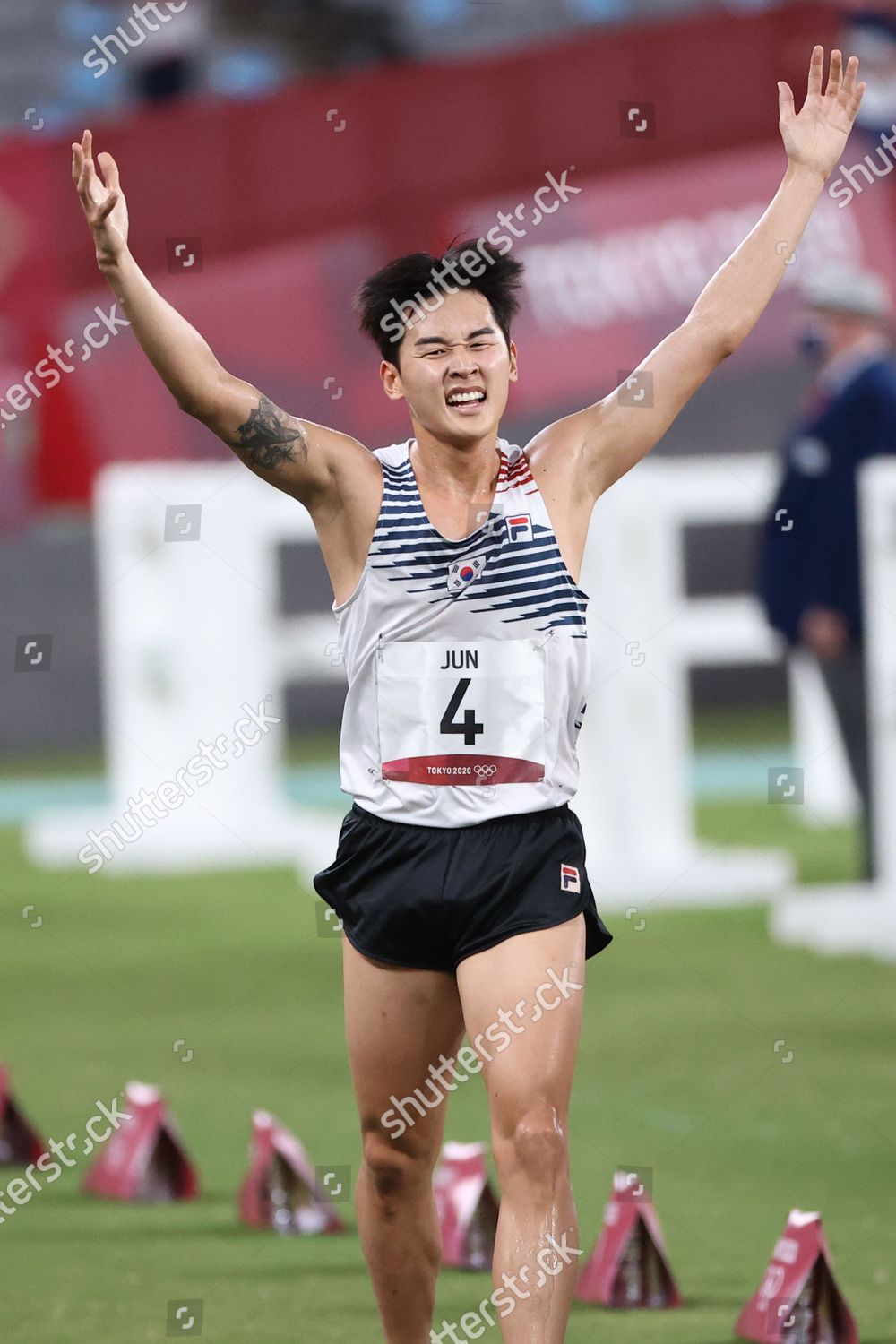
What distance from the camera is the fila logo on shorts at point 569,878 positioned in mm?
3568

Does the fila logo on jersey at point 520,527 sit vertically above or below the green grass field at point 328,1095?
above

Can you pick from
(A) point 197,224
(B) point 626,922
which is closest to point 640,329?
(A) point 197,224

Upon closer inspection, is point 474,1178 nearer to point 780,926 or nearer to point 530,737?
point 530,737

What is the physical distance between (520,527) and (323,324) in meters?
11.1

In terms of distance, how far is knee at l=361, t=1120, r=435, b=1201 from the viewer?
363 centimetres

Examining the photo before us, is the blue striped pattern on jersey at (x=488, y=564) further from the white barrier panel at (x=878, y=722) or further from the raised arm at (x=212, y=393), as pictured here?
the white barrier panel at (x=878, y=722)

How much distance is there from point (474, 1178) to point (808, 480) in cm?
460

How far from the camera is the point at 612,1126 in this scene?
6117mm

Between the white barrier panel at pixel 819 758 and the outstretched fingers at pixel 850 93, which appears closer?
the outstretched fingers at pixel 850 93

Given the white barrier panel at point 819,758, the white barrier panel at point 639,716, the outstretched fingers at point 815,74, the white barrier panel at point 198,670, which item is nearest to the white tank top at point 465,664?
the outstretched fingers at point 815,74

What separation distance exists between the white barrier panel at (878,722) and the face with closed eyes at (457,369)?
16.2ft

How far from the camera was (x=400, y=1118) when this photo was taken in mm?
3627

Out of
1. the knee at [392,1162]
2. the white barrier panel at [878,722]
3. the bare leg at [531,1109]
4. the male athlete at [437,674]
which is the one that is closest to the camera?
the bare leg at [531,1109]

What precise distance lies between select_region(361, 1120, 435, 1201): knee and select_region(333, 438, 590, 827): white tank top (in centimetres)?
54
